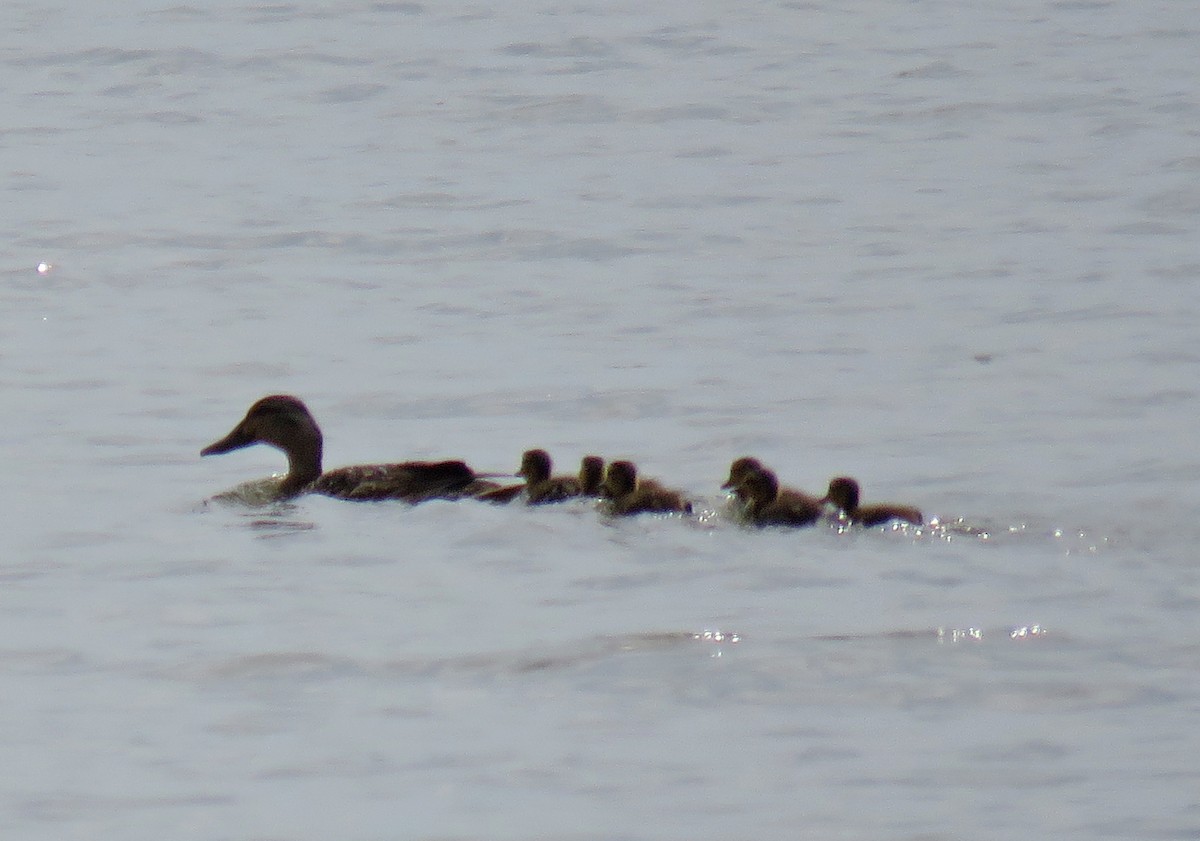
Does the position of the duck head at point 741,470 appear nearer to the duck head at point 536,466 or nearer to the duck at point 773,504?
the duck at point 773,504

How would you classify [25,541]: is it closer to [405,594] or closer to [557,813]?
[405,594]

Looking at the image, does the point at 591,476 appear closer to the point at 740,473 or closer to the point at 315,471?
the point at 740,473

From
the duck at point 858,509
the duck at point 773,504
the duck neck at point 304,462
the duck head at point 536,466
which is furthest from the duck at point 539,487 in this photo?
the duck neck at point 304,462

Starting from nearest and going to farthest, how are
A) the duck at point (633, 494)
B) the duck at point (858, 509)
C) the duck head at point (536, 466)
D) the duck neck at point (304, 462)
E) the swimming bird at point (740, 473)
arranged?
the duck at point (858, 509)
the duck at point (633, 494)
the swimming bird at point (740, 473)
the duck head at point (536, 466)
the duck neck at point (304, 462)

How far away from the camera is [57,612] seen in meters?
8.52

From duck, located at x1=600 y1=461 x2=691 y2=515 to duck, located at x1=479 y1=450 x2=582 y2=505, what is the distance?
0.14 m

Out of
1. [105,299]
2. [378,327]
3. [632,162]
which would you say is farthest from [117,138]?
[378,327]

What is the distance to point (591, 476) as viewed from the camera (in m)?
10.3

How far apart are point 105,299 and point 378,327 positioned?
1.94 meters

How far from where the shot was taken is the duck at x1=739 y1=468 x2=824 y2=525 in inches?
378

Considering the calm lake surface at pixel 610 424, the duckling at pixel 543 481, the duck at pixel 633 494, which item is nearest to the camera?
the calm lake surface at pixel 610 424

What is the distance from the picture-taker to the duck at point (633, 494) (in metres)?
9.75

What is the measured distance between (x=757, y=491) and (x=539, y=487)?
92 centimetres

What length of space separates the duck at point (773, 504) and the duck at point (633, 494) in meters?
0.26
